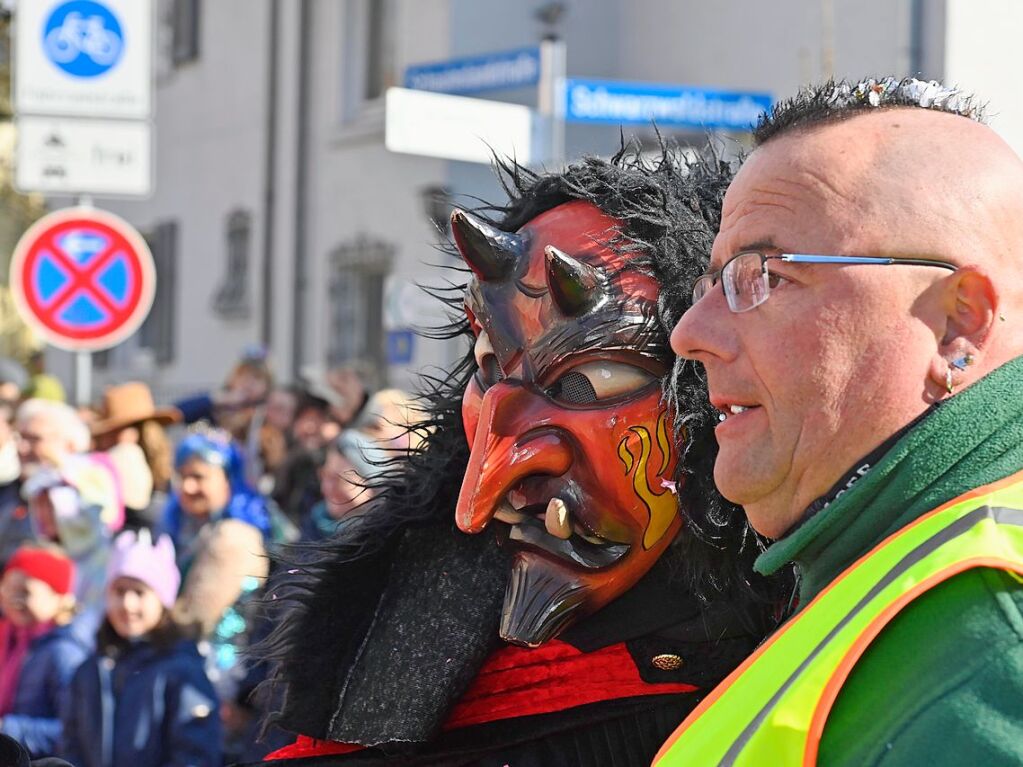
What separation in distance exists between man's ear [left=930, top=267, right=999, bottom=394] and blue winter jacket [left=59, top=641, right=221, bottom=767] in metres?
3.11

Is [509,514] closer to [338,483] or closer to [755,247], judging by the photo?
[755,247]

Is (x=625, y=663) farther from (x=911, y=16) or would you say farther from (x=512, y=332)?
(x=911, y=16)

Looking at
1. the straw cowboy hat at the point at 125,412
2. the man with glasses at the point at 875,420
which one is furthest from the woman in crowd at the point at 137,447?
the man with glasses at the point at 875,420

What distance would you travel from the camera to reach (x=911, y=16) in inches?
385

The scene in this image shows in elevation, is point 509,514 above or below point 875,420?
below

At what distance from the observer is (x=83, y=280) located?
716 cm

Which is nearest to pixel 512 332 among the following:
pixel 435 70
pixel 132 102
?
pixel 435 70

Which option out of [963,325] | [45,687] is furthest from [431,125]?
[963,325]

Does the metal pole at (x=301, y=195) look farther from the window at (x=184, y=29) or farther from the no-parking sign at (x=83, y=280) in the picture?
the no-parking sign at (x=83, y=280)

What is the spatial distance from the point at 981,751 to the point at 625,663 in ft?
3.71

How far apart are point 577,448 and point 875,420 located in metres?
0.75

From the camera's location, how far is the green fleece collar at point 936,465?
1276mm

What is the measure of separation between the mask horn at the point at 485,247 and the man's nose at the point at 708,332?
2.15ft

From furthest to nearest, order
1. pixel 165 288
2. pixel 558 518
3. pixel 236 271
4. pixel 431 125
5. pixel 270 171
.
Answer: pixel 165 288 → pixel 236 271 → pixel 270 171 → pixel 431 125 → pixel 558 518
